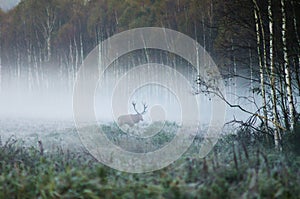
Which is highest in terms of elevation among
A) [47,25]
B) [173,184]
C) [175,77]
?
[47,25]

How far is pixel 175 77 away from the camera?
25.2m

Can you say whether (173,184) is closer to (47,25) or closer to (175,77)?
(175,77)

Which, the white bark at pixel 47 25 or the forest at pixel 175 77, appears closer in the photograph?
the forest at pixel 175 77

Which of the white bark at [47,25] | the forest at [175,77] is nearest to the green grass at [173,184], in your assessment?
the forest at [175,77]

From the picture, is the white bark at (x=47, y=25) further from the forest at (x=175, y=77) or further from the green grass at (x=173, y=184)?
the green grass at (x=173, y=184)

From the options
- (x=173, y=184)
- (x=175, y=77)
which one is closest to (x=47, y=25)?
(x=175, y=77)

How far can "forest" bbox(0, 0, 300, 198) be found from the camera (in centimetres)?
456

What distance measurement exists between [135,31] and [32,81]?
41.9ft

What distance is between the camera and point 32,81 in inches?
1228

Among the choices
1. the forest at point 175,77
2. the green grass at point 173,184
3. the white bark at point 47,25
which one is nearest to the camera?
the green grass at point 173,184

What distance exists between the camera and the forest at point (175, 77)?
15.0ft

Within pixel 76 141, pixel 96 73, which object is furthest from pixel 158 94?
pixel 76 141

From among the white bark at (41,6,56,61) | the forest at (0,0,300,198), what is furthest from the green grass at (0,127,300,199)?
the white bark at (41,6,56,61)

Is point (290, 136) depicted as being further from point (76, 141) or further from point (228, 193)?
point (76, 141)
